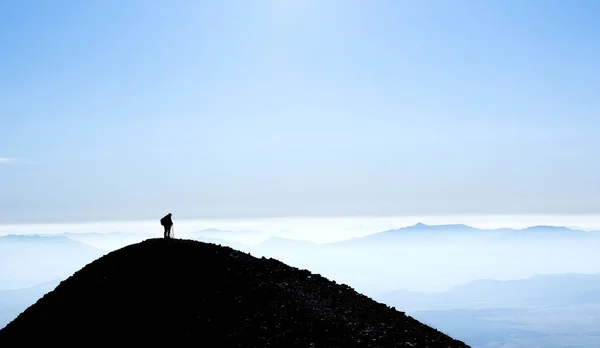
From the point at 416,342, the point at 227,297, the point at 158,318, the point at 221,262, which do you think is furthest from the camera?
the point at 221,262

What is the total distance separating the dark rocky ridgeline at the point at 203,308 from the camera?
24203 millimetres

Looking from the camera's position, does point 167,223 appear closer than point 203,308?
No

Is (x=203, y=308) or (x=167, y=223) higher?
(x=167, y=223)

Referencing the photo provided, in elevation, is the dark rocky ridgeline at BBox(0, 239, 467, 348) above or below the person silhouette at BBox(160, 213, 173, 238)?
below

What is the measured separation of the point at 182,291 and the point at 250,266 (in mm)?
5223

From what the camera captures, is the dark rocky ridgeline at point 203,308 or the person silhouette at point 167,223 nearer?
the dark rocky ridgeline at point 203,308

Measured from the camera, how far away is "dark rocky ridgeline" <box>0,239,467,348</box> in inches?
953

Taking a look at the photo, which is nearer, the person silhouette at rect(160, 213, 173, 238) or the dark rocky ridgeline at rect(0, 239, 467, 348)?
the dark rocky ridgeline at rect(0, 239, 467, 348)

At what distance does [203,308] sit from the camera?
2705 centimetres

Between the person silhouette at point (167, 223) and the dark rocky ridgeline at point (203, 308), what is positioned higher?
the person silhouette at point (167, 223)

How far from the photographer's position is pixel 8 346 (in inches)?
1101

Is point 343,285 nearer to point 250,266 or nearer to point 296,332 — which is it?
point 250,266

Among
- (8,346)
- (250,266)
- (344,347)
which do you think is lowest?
(8,346)

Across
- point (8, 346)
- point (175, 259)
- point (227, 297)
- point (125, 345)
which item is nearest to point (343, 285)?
point (227, 297)
